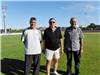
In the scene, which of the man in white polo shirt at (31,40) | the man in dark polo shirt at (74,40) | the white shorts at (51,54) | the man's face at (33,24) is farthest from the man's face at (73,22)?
the man's face at (33,24)

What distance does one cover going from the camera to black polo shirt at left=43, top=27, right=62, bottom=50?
912cm

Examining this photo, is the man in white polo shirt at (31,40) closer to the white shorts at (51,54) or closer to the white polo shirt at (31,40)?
the white polo shirt at (31,40)

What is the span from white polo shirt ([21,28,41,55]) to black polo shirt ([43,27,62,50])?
0.39 metres

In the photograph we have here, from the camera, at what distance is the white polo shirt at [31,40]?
345 inches

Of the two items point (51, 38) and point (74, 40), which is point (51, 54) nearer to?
point (51, 38)

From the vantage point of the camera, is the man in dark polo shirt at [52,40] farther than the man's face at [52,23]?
Yes

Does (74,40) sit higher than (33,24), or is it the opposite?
(33,24)

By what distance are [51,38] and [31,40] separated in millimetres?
732

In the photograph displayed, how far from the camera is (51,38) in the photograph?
9125mm

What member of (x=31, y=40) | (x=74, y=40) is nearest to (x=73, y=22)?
(x=74, y=40)

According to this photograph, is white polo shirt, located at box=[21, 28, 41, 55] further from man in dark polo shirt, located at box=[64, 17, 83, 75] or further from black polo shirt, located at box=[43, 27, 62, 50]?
man in dark polo shirt, located at box=[64, 17, 83, 75]

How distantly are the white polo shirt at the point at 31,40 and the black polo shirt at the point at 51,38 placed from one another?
1.29 feet

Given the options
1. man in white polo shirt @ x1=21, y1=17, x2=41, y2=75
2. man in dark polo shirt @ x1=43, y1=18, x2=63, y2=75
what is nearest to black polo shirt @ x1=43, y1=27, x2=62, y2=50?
man in dark polo shirt @ x1=43, y1=18, x2=63, y2=75

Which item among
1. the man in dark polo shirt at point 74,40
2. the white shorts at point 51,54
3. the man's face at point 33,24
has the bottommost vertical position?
the white shorts at point 51,54
